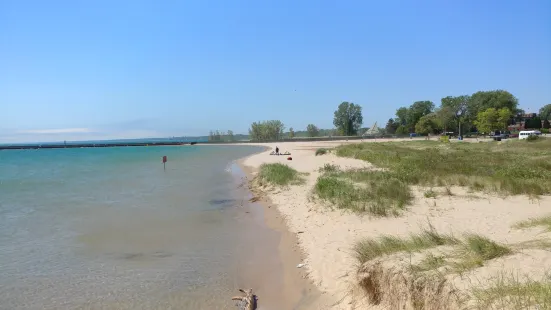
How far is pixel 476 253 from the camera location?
17.7 feet

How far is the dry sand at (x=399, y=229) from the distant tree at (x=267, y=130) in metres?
137

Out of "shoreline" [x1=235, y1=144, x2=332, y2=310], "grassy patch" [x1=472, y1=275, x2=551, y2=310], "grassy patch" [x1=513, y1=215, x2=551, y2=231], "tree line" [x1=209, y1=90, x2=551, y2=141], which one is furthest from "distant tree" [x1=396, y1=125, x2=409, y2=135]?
"grassy patch" [x1=472, y1=275, x2=551, y2=310]

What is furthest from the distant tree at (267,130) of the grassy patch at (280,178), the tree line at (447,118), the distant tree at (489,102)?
the grassy patch at (280,178)

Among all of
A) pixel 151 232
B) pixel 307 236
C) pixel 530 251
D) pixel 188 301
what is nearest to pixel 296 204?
pixel 307 236

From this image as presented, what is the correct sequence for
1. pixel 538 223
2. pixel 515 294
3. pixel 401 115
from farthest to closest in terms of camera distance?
pixel 401 115 → pixel 538 223 → pixel 515 294

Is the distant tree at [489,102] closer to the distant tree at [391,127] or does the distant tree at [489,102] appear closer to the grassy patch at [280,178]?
the distant tree at [391,127]

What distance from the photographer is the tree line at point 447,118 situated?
3332 inches

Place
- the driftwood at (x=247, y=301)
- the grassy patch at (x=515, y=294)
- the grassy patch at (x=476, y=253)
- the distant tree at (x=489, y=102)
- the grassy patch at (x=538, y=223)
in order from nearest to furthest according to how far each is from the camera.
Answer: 1. the grassy patch at (x=515, y=294)
2. the grassy patch at (x=476, y=253)
3. the driftwood at (x=247, y=301)
4. the grassy patch at (x=538, y=223)
5. the distant tree at (x=489, y=102)

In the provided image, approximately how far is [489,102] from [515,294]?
103794mm

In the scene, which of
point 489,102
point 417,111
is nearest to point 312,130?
point 417,111

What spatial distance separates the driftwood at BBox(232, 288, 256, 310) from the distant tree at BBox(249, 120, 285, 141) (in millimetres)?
144646

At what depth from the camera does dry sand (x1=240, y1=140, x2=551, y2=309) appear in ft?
17.0

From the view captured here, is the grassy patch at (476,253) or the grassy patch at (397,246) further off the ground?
the grassy patch at (476,253)

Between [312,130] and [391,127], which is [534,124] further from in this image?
[312,130]
